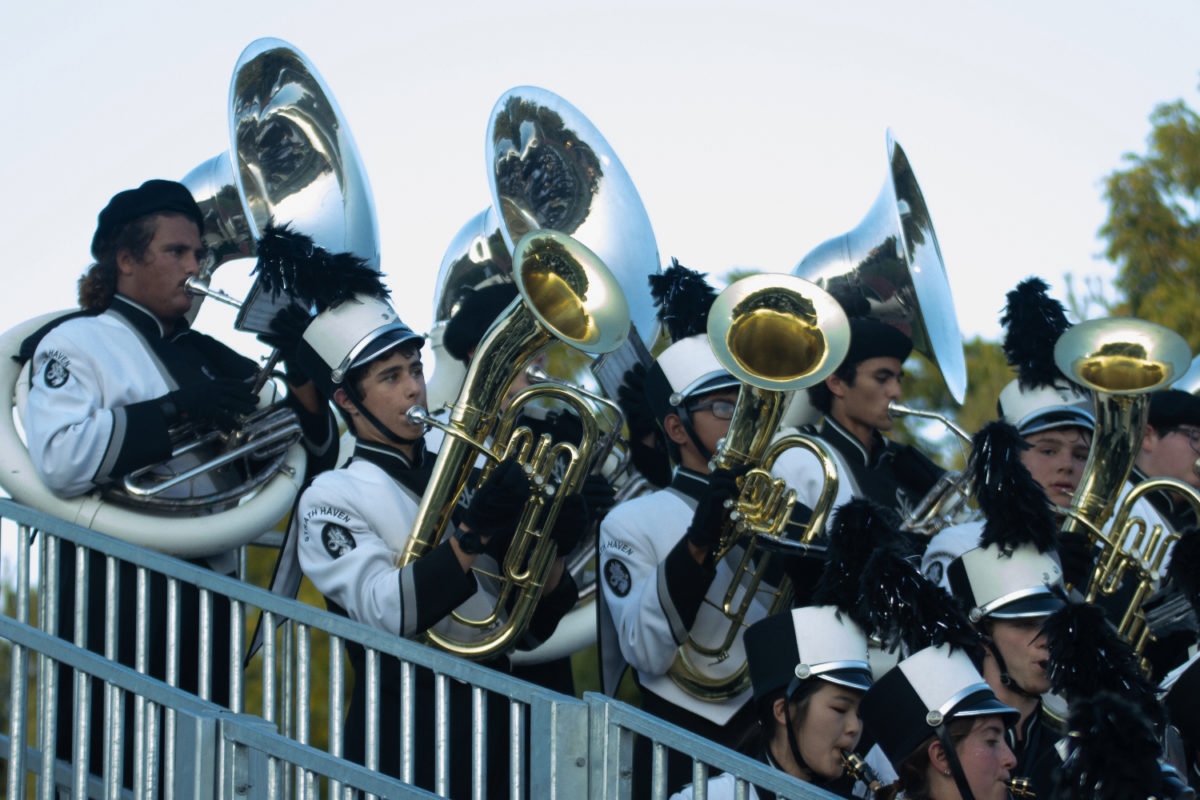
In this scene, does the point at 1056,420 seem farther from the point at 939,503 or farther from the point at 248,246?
the point at 248,246

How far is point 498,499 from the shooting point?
4.95 meters

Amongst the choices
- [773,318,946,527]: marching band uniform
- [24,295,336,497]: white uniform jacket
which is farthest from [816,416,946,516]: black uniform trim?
[24,295,336,497]: white uniform jacket

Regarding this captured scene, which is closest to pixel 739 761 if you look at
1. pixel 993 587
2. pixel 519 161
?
pixel 993 587

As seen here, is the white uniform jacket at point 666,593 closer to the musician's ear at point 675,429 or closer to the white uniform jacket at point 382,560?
the musician's ear at point 675,429

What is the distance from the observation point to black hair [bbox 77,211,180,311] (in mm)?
5828

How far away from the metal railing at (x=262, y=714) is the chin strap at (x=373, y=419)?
67 cm

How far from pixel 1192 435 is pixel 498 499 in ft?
12.2

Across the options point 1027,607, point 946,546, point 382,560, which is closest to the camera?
point 1027,607

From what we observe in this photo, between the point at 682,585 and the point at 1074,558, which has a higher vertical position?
the point at 1074,558

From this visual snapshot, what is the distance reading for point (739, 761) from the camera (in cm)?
381

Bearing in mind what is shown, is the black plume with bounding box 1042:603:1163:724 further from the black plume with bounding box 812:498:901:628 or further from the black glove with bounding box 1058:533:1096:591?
the black glove with bounding box 1058:533:1096:591

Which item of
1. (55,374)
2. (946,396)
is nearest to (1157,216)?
(946,396)

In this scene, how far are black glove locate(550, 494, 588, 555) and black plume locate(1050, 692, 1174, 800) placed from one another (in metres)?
1.86

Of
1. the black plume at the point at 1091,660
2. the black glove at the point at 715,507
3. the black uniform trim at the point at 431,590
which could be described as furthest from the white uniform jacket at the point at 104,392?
the black plume at the point at 1091,660
